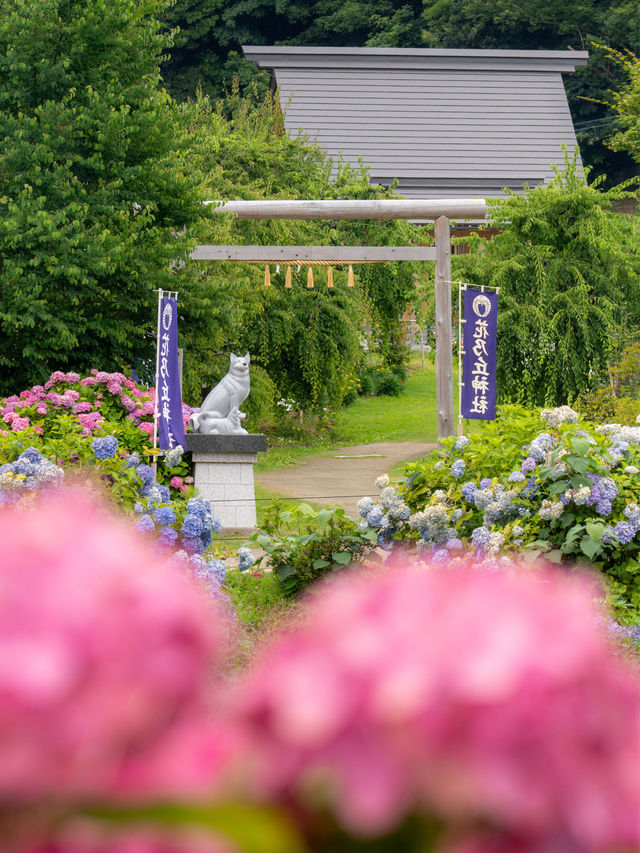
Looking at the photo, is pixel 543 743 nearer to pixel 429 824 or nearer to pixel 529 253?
pixel 429 824

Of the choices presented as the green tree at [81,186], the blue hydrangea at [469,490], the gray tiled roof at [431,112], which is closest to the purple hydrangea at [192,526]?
the blue hydrangea at [469,490]

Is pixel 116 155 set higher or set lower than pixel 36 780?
higher

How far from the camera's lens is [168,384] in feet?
23.4

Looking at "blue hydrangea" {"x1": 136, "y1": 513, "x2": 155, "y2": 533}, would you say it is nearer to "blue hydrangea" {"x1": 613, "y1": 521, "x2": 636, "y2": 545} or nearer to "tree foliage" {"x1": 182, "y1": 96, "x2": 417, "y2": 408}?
"blue hydrangea" {"x1": 613, "y1": 521, "x2": 636, "y2": 545}

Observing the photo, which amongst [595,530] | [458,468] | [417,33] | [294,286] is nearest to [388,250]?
[294,286]

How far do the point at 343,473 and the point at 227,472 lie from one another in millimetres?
3360

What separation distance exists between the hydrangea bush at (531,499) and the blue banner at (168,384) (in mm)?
1911

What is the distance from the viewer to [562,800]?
222 mm

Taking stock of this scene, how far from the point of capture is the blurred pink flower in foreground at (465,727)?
22cm

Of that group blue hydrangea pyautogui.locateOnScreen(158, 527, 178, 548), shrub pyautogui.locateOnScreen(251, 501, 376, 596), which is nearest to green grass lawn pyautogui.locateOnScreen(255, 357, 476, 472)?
shrub pyautogui.locateOnScreen(251, 501, 376, 596)

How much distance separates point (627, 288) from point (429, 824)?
42.4 ft

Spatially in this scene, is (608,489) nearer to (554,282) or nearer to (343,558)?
(343,558)

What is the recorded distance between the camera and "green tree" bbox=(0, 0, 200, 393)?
26.4ft

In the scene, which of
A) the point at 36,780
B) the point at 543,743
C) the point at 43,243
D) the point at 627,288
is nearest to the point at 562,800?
the point at 543,743
